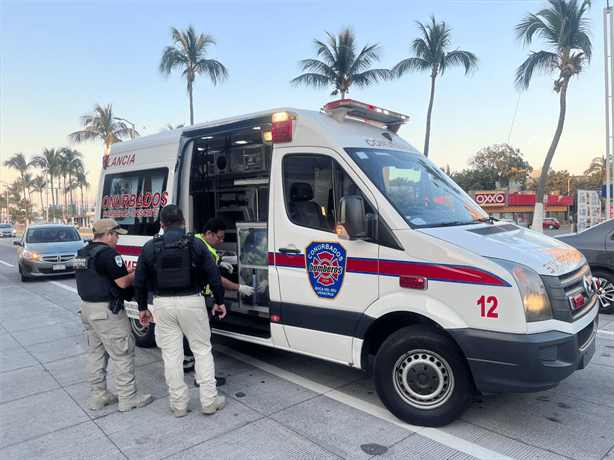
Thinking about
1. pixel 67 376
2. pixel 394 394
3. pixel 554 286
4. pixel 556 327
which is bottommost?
pixel 67 376

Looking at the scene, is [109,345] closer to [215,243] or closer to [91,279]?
[91,279]

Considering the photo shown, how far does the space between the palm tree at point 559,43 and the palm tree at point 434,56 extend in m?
4.35

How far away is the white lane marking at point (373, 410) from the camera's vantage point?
3.25m

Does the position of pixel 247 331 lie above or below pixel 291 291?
below

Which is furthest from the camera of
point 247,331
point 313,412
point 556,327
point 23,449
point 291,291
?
point 247,331

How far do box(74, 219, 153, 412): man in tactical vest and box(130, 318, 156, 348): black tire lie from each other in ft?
5.35

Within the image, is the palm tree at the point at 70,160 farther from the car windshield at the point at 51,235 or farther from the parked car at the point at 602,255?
the parked car at the point at 602,255

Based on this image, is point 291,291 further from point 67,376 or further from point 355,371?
point 67,376

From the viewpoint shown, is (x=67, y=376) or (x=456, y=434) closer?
(x=456, y=434)

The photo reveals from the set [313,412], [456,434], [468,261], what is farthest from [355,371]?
[468,261]

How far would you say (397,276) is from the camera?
3574mm

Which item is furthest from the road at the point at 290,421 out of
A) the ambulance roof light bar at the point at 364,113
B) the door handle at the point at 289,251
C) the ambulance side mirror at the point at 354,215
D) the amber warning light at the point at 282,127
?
the ambulance roof light bar at the point at 364,113

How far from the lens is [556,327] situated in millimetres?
3182

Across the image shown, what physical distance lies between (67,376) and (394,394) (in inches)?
144
